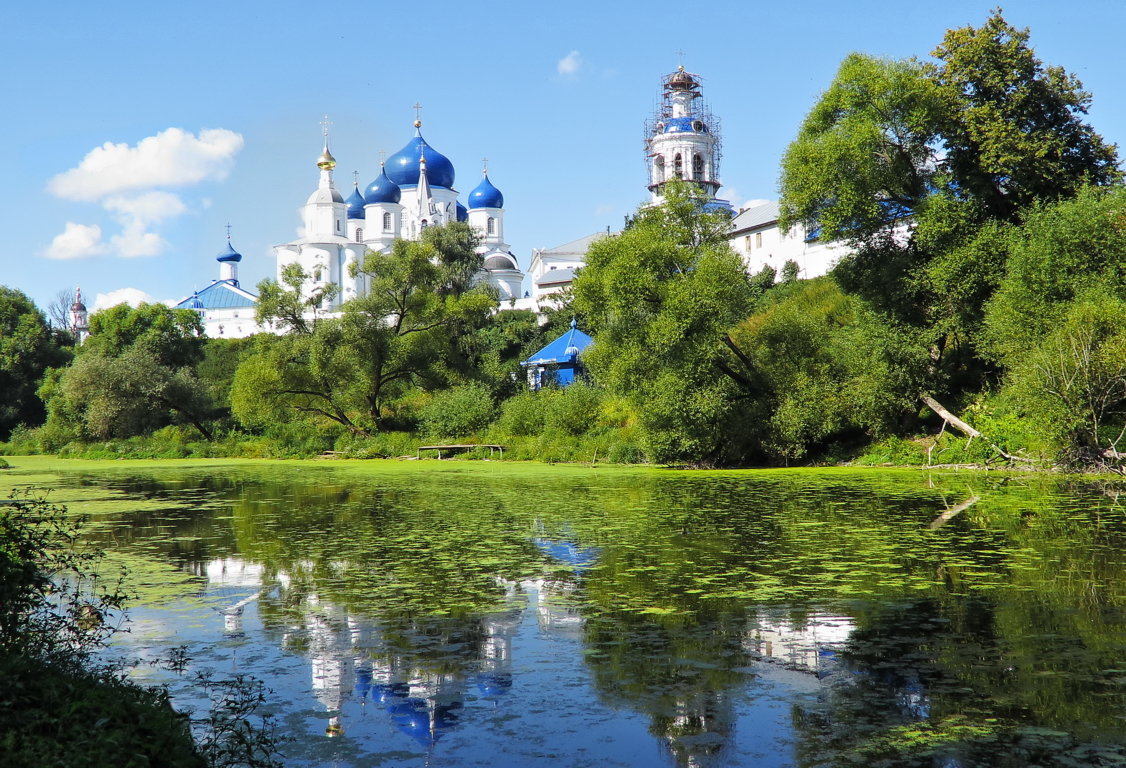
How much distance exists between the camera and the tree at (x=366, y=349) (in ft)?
123

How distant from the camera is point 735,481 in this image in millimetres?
21062

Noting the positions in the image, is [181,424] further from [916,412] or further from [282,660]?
[282,660]

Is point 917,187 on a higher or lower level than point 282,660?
higher

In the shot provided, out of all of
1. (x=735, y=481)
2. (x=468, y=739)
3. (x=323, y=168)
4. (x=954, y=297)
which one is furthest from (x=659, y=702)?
(x=323, y=168)

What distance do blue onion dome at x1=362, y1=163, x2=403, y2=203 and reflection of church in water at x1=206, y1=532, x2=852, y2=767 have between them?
74064 millimetres

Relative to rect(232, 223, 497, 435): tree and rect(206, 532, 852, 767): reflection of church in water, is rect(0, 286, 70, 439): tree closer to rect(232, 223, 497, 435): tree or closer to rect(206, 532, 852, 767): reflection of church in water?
rect(232, 223, 497, 435): tree

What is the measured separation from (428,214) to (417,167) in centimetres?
484

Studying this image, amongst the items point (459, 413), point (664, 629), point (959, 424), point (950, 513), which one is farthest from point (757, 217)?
point (664, 629)

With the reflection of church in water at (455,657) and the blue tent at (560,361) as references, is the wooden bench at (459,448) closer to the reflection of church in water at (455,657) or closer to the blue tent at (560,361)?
the blue tent at (560,361)

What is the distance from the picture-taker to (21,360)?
1923 inches

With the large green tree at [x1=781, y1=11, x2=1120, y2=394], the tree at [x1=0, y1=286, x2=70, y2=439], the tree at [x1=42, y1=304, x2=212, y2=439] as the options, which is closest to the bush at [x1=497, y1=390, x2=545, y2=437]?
the large green tree at [x1=781, y1=11, x2=1120, y2=394]

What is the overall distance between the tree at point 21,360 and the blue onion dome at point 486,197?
41.3 meters

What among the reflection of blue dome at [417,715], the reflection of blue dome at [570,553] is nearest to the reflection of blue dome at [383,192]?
the reflection of blue dome at [570,553]

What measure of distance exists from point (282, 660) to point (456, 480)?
16.6 meters
